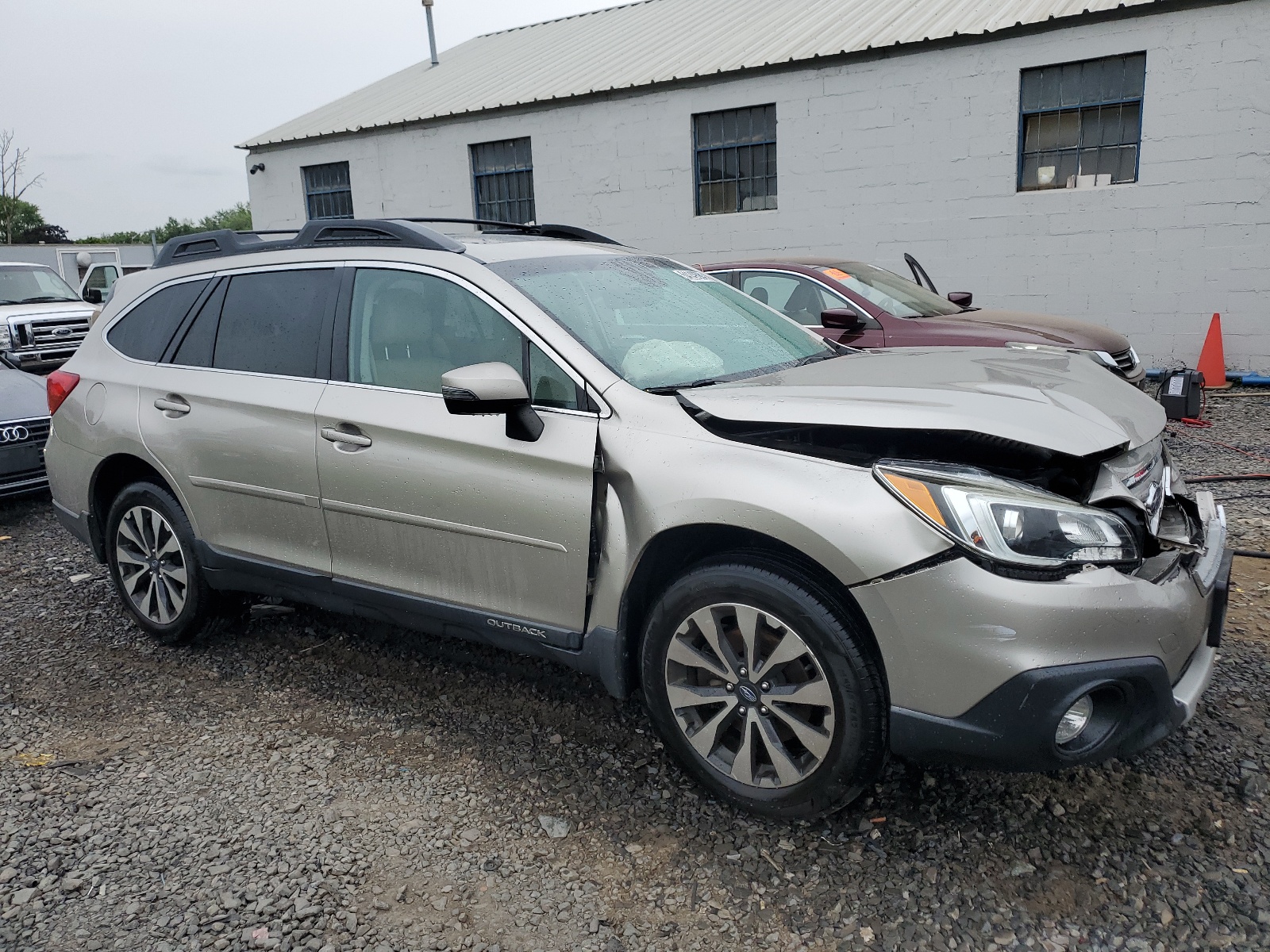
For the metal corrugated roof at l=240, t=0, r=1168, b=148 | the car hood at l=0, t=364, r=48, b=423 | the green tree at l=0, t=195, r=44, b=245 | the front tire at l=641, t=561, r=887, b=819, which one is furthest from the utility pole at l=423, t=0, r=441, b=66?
the green tree at l=0, t=195, r=44, b=245

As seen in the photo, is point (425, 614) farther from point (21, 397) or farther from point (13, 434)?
point (21, 397)

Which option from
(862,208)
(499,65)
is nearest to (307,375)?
(862,208)

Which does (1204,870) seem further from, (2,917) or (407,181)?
(407,181)

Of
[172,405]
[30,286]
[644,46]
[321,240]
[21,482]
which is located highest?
[644,46]

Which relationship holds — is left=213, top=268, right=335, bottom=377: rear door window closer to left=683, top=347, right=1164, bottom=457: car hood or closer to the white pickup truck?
left=683, top=347, right=1164, bottom=457: car hood

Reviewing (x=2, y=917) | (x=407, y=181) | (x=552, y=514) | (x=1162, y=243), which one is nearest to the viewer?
(x=2, y=917)

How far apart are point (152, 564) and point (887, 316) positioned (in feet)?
17.3

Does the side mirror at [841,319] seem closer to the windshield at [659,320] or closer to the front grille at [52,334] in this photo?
the windshield at [659,320]

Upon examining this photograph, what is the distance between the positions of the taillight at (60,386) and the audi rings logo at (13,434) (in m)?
2.80

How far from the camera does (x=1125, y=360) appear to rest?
7.32 m

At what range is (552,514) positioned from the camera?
2.83 metres

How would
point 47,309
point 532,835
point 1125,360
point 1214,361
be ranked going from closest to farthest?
1. point 532,835
2. point 1125,360
3. point 1214,361
4. point 47,309

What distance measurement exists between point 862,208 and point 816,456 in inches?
434

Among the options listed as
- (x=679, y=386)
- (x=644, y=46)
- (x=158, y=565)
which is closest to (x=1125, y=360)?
(x=679, y=386)
